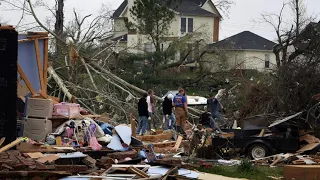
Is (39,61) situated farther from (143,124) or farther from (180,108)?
(180,108)

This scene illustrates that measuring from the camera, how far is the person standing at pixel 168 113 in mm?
17391

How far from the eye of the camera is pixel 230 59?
3562 cm

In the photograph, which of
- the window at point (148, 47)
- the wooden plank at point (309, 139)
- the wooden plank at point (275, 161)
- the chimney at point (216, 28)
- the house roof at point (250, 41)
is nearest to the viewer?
the wooden plank at point (275, 161)

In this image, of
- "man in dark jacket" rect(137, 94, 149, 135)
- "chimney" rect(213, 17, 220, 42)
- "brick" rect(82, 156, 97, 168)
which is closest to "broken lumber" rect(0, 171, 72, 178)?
"brick" rect(82, 156, 97, 168)

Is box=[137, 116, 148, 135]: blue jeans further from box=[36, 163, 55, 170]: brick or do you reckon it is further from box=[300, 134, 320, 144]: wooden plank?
box=[36, 163, 55, 170]: brick

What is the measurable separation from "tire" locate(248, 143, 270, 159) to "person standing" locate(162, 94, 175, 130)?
5009 millimetres

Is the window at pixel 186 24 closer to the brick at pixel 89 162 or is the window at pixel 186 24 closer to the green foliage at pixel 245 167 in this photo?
the green foliage at pixel 245 167

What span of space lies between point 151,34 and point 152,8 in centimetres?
160

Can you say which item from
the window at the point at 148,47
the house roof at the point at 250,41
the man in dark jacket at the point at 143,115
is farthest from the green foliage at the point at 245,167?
the house roof at the point at 250,41

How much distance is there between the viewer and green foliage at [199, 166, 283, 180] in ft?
34.0

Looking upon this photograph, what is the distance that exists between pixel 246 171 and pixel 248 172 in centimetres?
6

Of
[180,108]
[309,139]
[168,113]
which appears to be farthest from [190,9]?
[309,139]

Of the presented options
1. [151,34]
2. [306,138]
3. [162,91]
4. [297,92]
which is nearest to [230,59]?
[151,34]

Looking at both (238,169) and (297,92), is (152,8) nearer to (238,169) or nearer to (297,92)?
(297,92)
